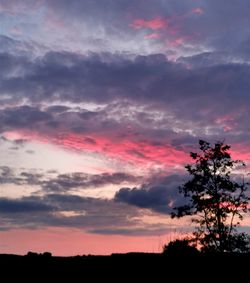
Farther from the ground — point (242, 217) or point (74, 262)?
point (242, 217)

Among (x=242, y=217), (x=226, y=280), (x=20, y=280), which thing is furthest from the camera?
(x=242, y=217)

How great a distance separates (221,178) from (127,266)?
94.2ft

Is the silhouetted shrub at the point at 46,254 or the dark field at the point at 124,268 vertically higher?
the silhouetted shrub at the point at 46,254

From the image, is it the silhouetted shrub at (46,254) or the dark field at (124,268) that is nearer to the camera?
the dark field at (124,268)

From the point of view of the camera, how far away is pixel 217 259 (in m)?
15.5

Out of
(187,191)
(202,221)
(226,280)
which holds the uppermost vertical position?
(187,191)

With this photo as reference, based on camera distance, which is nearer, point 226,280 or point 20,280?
point 20,280

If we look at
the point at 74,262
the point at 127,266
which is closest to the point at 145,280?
the point at 127,266

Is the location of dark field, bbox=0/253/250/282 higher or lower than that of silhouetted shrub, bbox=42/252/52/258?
lower

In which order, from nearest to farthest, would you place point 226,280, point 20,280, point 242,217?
point 20,280 < point 226,280 < point 242,217

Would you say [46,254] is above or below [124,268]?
above

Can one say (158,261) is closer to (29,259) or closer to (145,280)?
(145,280)

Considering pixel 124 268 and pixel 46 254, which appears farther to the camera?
pixel 46 254

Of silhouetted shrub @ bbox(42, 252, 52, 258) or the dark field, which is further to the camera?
silhouetted shrub @ bbox(42, 252, 52, 258)
